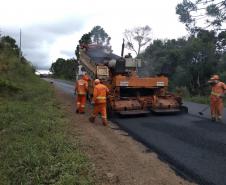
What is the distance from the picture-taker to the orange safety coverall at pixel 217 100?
11477 mm

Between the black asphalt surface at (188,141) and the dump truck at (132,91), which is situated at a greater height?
the dump truck at (132,91)

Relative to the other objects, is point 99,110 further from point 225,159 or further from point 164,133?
point 225,159

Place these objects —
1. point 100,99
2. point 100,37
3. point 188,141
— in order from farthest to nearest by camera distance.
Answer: point 100,37, point 100,99, point 188,141

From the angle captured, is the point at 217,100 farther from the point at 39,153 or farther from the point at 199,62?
the point at 199,62

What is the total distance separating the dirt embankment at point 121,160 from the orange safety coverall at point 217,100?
3.11 m

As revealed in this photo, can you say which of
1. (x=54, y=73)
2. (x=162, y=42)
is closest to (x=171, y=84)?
(x=162, y=42)

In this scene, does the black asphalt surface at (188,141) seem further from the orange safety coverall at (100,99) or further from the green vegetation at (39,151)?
the green vegetation at (39,151)

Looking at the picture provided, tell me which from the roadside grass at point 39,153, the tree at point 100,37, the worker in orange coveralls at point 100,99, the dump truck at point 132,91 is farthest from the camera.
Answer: the tree at point 100,37

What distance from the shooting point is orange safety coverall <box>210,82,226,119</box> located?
1148 cm

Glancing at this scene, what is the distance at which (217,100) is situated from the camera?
1152cm

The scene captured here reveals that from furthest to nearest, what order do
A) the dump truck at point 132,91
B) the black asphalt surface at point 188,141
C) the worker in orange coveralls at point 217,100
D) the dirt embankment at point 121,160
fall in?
1. the dump truck at point 132,91
2. the worker in orange coveralls at point 217,100
3. the black asphalt surface at point 188,141
4. the dirt embankment at point 121,160

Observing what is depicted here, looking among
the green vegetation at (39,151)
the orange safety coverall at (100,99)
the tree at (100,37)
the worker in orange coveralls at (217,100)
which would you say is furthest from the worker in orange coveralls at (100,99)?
the tree at (100,37)

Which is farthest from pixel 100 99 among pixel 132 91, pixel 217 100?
pixel 217 100

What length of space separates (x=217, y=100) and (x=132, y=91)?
2805 mm
